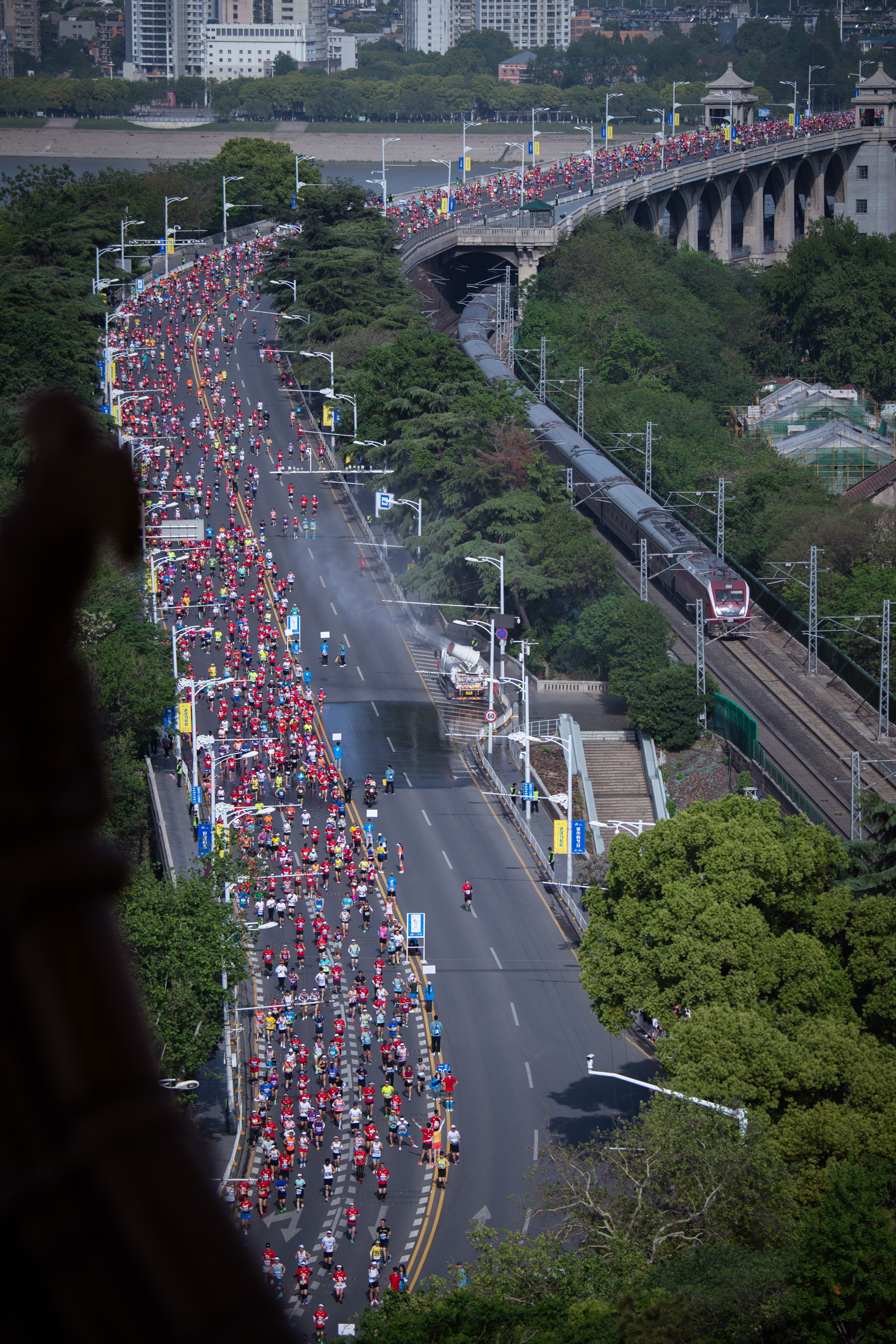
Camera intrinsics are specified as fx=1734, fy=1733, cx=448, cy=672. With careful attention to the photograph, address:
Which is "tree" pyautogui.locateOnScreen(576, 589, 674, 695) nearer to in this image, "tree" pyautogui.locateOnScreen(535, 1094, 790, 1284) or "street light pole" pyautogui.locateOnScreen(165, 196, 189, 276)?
"tree" pyautogui.locateOnScreen(535, 1094, 790, 1284)

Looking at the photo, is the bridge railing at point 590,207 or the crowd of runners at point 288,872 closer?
the crowd of runners at point 288,872

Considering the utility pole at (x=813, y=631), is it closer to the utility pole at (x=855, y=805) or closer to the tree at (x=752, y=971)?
the utility pole at (x=855, y=805)

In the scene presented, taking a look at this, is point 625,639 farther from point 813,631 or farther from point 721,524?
point 721,524

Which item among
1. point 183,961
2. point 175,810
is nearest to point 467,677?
point 175,810

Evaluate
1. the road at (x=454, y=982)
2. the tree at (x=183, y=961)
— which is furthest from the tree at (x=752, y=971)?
the tree at (x=183, y=961)

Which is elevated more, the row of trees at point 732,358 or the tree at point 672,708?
the row of trees at point 732,358

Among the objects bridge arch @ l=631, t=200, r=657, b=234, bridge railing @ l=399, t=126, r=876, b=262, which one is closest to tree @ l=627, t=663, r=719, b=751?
bridge railing @ l=399, t=126, r=876, b=262

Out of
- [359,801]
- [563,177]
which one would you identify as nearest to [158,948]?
[359,801]
